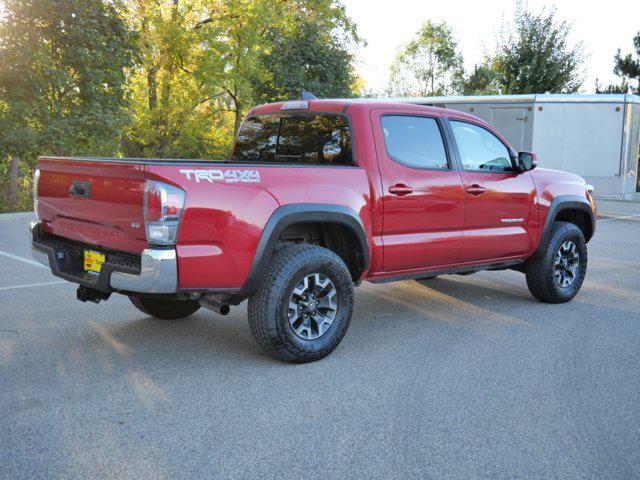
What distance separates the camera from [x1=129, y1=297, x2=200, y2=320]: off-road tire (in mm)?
5453

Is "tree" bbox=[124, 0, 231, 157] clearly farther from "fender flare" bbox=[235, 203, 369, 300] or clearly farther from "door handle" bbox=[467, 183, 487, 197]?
"fender flare" bbox=[235, 203, 369, 300]

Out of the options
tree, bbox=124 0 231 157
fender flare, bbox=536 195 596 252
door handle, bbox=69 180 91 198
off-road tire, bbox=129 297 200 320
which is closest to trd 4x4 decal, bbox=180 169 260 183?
door handle, bbox=69 180 91 198

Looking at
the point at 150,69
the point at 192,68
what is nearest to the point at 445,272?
the point at 192,68

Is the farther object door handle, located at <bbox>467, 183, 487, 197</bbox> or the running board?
door handle, located at <bbox>467, 183, 487, 197</bbox>

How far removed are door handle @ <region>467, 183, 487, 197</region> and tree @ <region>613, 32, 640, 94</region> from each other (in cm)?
3141

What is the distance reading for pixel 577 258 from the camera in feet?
22.0

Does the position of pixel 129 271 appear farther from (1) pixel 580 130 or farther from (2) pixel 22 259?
(1) pixel 580 130

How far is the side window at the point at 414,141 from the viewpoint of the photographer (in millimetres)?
5113

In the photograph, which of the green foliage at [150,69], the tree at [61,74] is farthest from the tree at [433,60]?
the tree at [61,74]

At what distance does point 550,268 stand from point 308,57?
78.3 ft

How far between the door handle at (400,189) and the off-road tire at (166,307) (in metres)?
1.90

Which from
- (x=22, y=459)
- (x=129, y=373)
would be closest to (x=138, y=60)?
(x=129, y=373)

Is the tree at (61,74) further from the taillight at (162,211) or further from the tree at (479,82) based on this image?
the tree at (479,82)

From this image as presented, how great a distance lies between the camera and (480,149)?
5.88 meters
